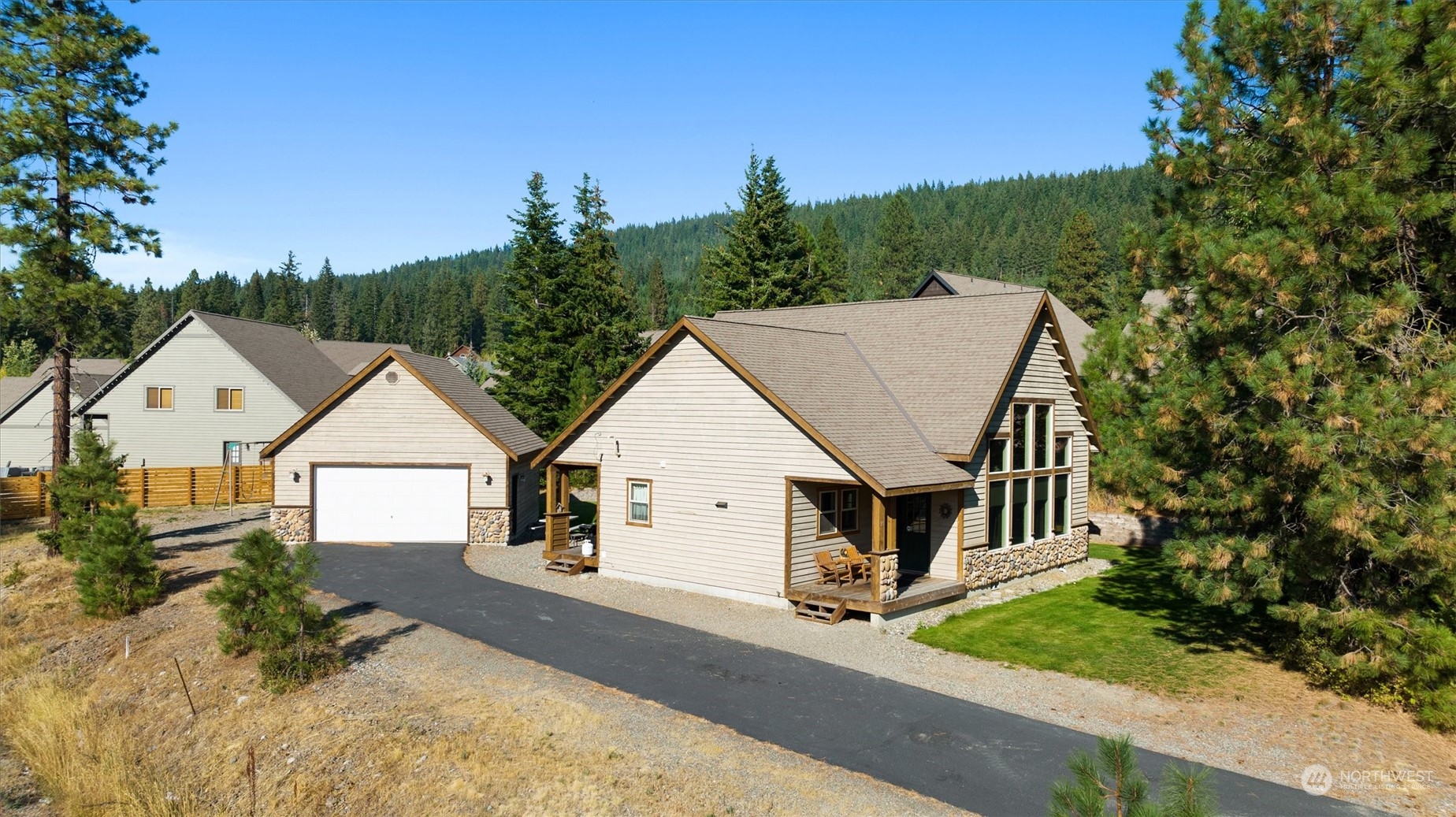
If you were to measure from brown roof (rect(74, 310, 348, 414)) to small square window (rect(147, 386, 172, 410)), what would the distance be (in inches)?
46.4

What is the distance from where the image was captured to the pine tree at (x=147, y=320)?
111625 millimetres

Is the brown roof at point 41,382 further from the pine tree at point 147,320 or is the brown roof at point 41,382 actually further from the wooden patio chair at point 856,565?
the pine tree at point 147,320

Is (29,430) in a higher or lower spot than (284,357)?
lower

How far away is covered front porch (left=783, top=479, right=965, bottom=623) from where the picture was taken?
17031mm

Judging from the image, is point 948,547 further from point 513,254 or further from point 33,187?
point 513,254

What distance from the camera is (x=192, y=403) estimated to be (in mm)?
37219

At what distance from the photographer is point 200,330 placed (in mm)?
37312

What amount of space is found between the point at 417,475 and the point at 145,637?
9.54 meters

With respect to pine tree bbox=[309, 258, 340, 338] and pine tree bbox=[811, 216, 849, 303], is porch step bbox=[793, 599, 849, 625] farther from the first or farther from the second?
pine tree bbox=[309, 258, 340, 338]

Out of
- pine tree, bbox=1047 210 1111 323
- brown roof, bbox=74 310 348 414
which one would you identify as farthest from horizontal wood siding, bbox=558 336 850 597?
pine tree, bbox=1047 210 1111 323

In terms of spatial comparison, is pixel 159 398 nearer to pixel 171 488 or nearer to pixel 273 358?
pixel 273 358

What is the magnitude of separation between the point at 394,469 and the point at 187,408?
1693 cm

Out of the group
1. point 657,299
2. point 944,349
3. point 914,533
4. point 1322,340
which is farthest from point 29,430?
point 657,299

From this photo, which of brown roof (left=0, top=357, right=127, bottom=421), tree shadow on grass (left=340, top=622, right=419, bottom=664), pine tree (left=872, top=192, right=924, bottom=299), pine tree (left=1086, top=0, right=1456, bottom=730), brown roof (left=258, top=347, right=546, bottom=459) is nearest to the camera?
pine tree (left=1086, top=0, right=1456, bottom=730)
